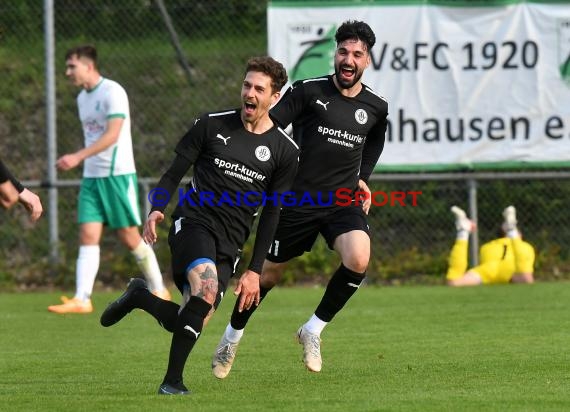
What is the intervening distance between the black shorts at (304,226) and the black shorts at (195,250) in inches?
44.2

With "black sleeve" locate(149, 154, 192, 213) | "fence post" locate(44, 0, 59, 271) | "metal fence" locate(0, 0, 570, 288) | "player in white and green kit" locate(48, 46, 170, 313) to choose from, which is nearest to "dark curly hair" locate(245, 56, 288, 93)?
"black sleeve" locate(149, 154, 192, 213)

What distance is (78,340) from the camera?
980 cm

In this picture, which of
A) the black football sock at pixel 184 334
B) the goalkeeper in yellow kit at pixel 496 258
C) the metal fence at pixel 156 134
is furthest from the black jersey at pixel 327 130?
the metal fence at pixel 156 134

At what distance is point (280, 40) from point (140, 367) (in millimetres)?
7409

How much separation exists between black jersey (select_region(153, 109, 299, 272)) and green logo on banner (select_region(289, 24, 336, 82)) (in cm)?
761

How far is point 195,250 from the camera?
22.7 ft

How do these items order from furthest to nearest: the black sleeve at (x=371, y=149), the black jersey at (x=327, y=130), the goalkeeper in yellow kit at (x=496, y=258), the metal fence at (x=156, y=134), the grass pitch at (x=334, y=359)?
the metal fence at (x=156, y=134) → the goalkeeper in yellow kit at (x=496, y=258) → the black sleeve at (x=371, y=149) → the black jersey at (x=327, y=130) → the grass pitch at (x=334, y=359)

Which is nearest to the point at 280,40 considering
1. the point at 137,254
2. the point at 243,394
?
the point at 137,254

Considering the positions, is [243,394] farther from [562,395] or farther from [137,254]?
[137,254]

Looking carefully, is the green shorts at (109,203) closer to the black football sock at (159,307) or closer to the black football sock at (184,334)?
the black football sock at (159,307)

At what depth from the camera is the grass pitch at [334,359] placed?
6.39 m

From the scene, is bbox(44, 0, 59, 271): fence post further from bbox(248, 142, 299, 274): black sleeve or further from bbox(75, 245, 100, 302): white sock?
bbox(248, 142, 299, 274): black sleeve

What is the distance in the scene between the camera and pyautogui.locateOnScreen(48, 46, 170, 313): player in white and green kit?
11.9 m

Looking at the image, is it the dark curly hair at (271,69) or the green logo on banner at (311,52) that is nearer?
the dark curly hair at (271,69)
